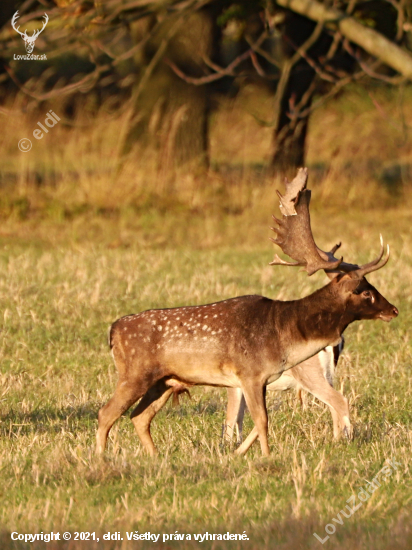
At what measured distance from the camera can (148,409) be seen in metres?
6.33

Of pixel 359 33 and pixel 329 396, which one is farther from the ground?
pixel 359 33

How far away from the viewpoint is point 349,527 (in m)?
4.58

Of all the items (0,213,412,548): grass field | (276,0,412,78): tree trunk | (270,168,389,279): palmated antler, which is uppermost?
(276,0,412,78): tree trunk

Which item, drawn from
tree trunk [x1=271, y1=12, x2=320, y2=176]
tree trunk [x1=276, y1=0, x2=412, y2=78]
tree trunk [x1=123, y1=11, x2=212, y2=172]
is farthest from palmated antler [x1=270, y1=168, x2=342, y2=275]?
tree trunk [x1=123, y1=11, x2=212, y2=172]

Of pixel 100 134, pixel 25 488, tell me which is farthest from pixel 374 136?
pixel 25 488

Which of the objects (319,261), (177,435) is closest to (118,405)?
(177,435)

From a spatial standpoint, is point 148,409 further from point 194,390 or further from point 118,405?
point 194,390

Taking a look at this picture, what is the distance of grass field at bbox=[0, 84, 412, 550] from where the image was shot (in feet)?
15.5

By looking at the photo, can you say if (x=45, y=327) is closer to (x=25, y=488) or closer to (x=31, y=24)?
(x=25, y=488)

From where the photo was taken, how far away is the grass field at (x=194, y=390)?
4715 millimetres

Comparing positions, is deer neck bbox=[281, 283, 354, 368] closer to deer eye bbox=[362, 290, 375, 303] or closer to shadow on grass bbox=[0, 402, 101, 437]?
deer eye bbox=[362, 290, 375, 303]

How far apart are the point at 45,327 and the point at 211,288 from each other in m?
2.15

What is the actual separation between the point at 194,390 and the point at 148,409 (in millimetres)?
1882

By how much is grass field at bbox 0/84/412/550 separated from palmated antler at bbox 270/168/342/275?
1176mm
